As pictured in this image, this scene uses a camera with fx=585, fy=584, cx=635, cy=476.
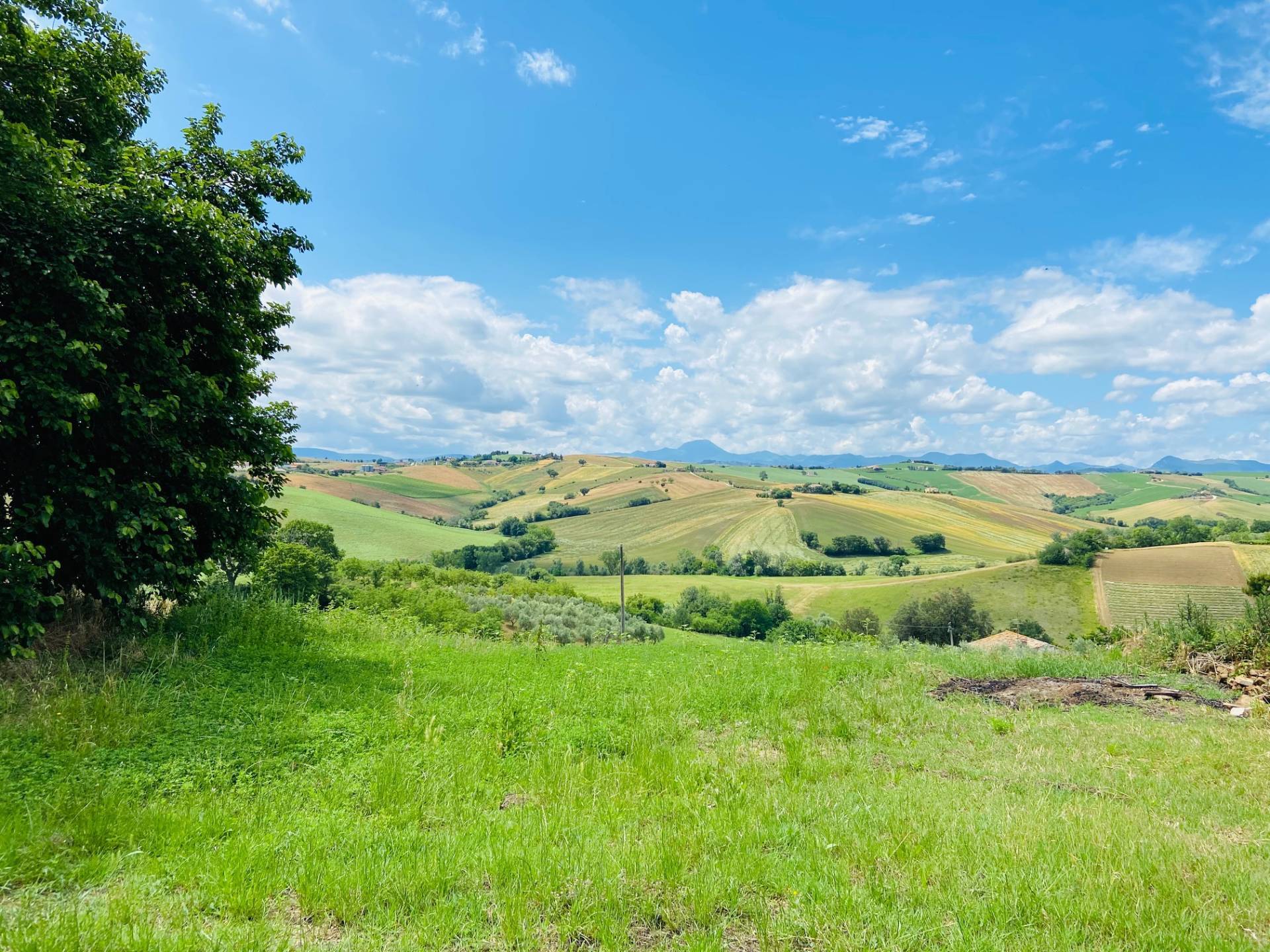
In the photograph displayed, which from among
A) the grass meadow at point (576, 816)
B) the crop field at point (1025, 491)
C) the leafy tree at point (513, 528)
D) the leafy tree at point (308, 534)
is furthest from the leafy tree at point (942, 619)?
the crop field at point (1025, 491)

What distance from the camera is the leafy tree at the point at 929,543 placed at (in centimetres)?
10369

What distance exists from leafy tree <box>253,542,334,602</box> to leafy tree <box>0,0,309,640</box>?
43.5 ft

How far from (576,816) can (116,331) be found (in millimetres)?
7807

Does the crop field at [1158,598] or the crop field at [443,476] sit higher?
the crop field at [443,476]

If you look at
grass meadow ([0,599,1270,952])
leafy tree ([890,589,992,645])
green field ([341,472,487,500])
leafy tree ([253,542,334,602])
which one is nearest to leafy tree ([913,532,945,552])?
leafy tree ([890,589,992,645])

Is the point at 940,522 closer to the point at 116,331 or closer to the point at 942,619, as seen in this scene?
the point at 942,619

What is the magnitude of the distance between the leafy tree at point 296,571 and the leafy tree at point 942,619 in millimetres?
55387

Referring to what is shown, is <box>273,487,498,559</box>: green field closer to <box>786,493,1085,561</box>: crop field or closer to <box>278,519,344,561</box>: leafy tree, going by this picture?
<box>278,519,344,561</box>: leafy tree

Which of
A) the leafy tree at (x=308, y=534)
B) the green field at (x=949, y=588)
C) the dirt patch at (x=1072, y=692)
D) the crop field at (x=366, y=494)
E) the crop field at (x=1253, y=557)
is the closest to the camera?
the dirt patch at (x=1072, y=692)

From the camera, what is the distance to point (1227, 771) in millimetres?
6941

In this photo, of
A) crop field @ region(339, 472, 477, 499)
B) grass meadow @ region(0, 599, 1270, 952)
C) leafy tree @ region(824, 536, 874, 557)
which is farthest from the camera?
crop field @ region(339, 472, 477, 499)

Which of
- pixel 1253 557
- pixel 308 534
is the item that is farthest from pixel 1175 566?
Result: pixel 308 534

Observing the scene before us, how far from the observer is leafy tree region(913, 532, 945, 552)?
340 feet

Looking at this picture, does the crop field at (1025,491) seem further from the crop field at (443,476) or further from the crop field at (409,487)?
the crop field at (409,487)
